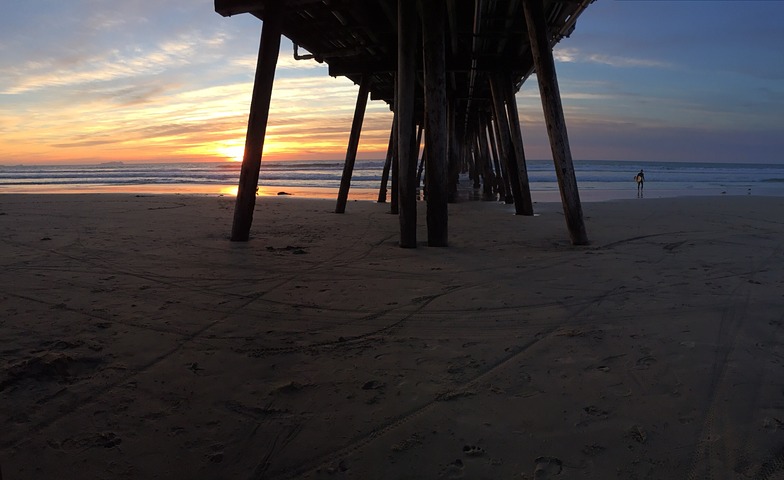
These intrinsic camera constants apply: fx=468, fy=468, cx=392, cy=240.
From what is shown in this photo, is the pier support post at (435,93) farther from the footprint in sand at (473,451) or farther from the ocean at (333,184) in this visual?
the ocean at (333,184)

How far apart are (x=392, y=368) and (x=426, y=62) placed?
457 centimetres

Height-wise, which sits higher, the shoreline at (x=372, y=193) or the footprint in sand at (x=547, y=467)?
the shoreline at (x=372, y=193)

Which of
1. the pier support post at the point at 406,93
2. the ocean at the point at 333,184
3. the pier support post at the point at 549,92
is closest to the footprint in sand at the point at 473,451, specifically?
the pier support post at the point at 406,93

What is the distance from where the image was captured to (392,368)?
105 inches

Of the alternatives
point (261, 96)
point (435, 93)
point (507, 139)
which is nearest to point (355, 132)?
point (507, 139)

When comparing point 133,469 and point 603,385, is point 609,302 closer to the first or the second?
point 603,385

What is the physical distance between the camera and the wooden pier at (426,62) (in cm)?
608

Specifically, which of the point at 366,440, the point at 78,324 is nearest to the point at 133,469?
the point at 366,440

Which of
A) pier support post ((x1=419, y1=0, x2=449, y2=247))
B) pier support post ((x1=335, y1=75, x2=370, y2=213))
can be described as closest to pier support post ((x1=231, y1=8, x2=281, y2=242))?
pier support post ((x1=419, y1=0, x2=449, y2=247))

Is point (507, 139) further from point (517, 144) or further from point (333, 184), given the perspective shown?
point (333, 184)

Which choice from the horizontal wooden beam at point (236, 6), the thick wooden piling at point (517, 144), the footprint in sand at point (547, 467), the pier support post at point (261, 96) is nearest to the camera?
the footprint in sand at point (547, 467)

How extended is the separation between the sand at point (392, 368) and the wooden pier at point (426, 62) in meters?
1.29

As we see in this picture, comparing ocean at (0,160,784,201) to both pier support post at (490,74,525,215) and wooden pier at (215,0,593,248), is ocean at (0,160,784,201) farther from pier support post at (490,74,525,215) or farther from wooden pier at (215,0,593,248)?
wooden pier at (215,0,593,248)

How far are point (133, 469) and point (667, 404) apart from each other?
2.37 m
